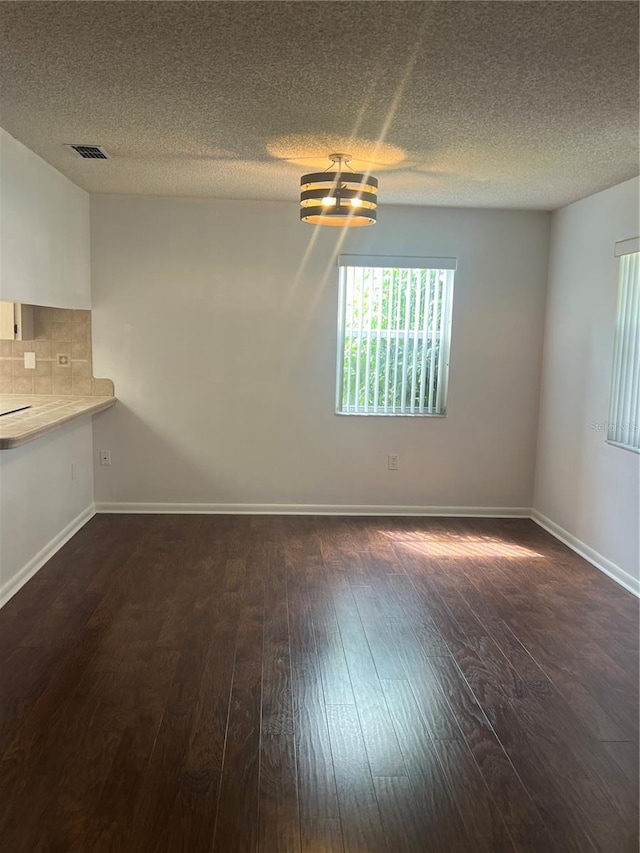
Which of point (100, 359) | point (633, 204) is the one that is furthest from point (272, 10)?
point (100, 359)

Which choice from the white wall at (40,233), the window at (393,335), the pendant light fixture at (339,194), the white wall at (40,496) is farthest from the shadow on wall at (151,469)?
the pendant light fixture at (339,194)

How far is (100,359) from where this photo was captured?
16.8 feet

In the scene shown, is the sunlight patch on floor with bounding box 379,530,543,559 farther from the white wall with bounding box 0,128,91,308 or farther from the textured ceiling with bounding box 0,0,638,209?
the white wall with bounding box 0,128,91,308

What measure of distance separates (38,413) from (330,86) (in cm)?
270

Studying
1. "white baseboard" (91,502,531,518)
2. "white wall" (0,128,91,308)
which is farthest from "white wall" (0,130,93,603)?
"white baseboard" (91,502,531,518)

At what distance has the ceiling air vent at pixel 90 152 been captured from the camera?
3.57 meters

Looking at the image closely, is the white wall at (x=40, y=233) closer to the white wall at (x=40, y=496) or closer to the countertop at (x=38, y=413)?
the countertop at (x=38, y=413)

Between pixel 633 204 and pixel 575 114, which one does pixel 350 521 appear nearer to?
pixel 633 204

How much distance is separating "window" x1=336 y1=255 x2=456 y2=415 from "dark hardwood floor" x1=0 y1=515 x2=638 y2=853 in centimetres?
144

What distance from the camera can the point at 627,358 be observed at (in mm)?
4094

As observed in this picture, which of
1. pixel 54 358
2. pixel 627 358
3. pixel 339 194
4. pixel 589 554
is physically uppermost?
pixel 339 194

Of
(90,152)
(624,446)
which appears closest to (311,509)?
(624,446)

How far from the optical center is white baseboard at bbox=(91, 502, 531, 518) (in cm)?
530

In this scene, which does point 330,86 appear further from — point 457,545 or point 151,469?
point 151,469
